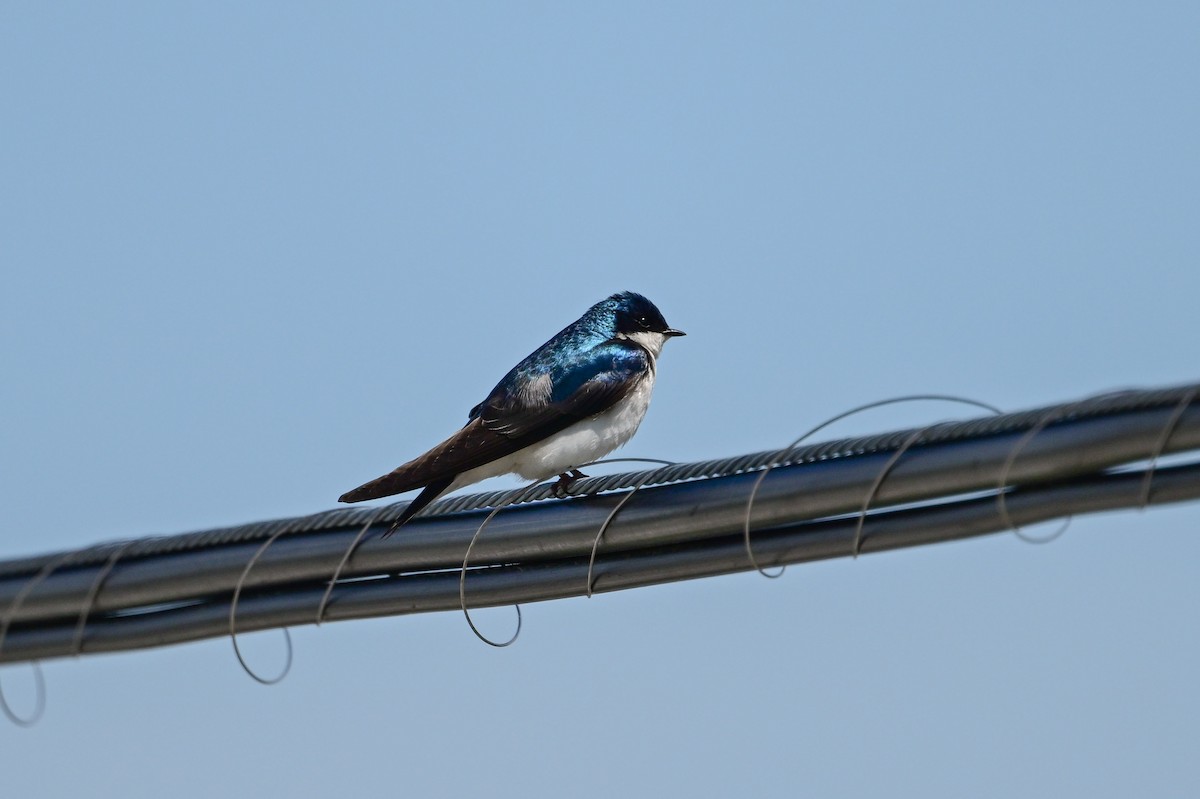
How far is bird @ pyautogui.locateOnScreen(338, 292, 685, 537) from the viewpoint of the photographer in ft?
23.7

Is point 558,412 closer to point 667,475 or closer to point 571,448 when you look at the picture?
point 571,448

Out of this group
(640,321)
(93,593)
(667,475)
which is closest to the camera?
(667,475)

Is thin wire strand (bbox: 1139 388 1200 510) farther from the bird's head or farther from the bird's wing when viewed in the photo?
the bird's head

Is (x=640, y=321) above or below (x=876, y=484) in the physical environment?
above

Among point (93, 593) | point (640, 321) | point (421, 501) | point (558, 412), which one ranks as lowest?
point (93, 593)

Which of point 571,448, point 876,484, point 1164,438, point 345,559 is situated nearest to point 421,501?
point 345,559

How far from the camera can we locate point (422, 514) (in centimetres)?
625

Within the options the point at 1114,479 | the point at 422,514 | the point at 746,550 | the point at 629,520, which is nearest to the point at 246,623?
the point at 422,514

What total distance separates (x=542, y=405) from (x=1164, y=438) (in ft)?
11.6

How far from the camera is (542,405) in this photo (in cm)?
748

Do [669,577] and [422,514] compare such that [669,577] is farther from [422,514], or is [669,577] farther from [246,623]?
[246,623]

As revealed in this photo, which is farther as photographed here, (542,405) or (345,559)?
(542,405)

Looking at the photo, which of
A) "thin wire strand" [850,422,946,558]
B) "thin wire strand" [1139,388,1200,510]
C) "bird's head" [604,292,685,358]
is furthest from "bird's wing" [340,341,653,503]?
"thin wire strand" [1139,388,1200,510]

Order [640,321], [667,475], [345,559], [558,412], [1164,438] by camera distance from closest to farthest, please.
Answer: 1. [1164,438]
2. [667,475]
3. [345,559]
4. [558,412]
5. [640,321]
